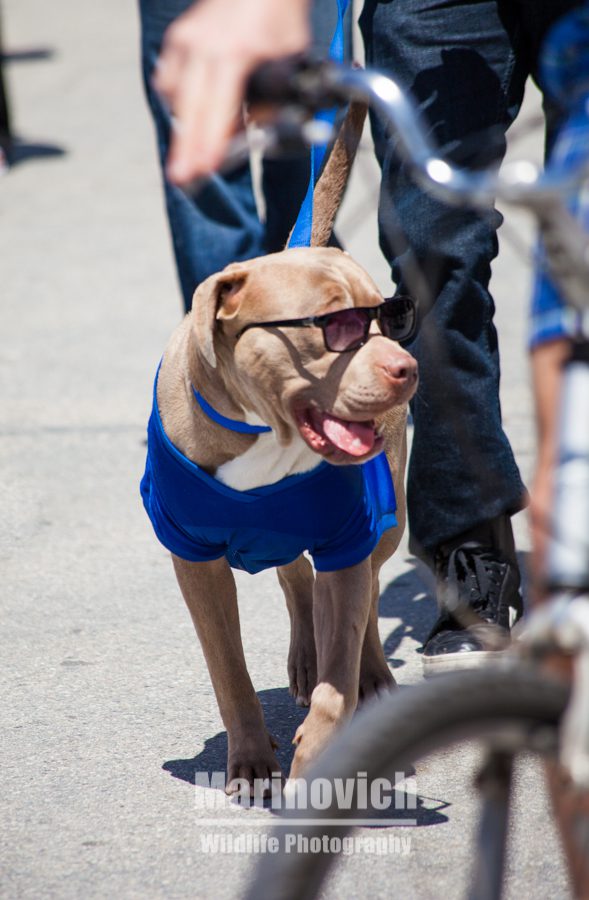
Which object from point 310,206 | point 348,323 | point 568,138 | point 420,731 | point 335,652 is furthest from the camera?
point 310,206

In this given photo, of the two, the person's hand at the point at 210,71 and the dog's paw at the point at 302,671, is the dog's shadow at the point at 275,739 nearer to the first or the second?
the dog's paw at the point at 302,671

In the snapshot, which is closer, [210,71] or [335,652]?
[210,71]

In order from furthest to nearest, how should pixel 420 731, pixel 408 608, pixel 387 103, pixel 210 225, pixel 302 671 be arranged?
pixel 210 225 → pixel 408 608 → pixel 302 671 → pixel 387 103 → pixel 420 731

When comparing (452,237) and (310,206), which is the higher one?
(310,206)

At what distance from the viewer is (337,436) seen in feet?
8.25

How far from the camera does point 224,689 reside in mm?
2779

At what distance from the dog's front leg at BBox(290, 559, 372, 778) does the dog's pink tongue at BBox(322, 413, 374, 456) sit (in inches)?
12.4

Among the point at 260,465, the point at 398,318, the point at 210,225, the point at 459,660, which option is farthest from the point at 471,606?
the point at 210,225

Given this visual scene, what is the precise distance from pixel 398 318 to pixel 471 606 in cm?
97

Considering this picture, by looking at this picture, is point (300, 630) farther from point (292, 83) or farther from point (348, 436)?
point (292, 83)

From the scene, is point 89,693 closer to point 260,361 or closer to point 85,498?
point 260,361

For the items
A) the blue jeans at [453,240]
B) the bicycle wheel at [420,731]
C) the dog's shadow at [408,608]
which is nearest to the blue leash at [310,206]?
the blue jeans at [453,240]

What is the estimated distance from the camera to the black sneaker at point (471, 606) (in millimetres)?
3127

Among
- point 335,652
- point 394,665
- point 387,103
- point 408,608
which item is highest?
point 387,103
